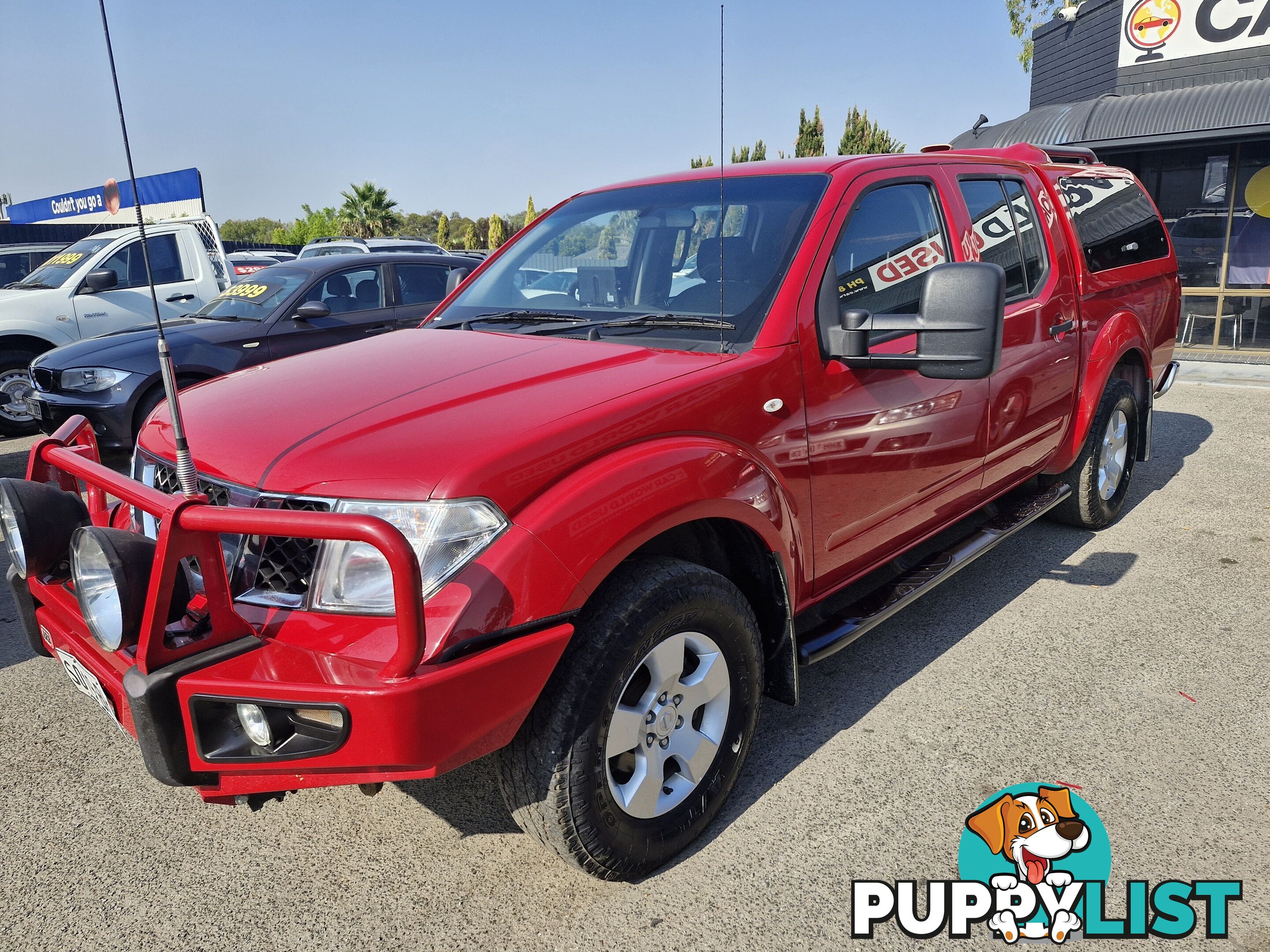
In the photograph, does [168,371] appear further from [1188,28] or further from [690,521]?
[1188,28]

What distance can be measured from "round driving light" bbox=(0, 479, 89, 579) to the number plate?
0.24 meters

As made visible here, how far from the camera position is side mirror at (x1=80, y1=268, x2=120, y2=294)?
8.66m

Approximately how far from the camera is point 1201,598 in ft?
13.4

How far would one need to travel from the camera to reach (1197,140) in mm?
10750

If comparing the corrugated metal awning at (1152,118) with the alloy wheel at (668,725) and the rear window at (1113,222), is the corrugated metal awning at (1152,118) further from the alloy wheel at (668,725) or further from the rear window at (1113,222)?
the alloy wheel at (668,725)

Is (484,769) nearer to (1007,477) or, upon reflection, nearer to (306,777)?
(306,777)

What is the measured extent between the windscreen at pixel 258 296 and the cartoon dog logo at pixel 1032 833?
634 centimetres

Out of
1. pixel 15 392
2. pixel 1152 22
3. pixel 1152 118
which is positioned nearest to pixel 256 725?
pixel 15 392

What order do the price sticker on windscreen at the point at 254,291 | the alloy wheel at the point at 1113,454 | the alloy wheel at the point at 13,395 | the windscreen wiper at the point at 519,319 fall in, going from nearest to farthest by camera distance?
A: the windscreen wiper at the point at 519,319, the alloy wheel at the point at 1113,454, the price sticker on windscreen at the point at 254,291, the alloy wheel at the point at 13,395

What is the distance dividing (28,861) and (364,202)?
174 feet

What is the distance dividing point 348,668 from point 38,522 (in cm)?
109

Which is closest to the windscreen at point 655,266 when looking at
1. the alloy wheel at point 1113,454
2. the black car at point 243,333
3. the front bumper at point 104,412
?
the alloy wheel at point 1113,454

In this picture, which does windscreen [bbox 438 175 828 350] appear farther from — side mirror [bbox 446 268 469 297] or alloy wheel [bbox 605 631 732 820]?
alloy wheel [bbox 605 631 732 820]

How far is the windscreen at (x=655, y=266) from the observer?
280 cm
